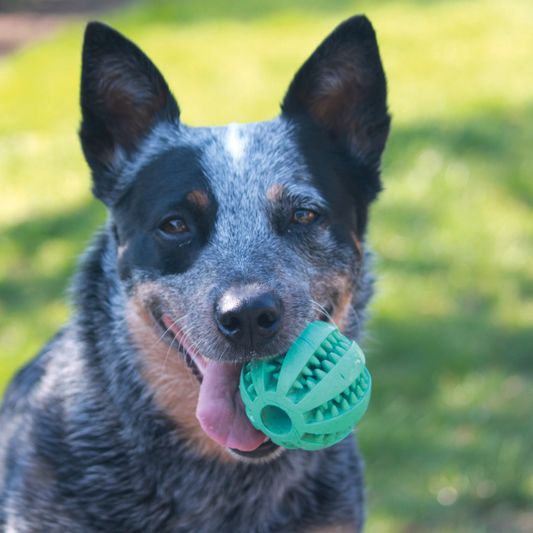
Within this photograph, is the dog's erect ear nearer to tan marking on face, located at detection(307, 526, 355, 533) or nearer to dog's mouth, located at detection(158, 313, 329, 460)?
dog's mouth, located at detection(158, 313, 329, 460)

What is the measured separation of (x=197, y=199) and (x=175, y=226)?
137 millimetres

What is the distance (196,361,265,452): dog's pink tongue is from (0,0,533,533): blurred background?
105 cm

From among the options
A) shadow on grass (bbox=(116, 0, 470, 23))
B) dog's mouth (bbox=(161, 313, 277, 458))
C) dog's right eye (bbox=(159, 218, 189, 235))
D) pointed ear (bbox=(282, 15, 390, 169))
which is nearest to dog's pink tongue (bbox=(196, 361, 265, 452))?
dog's mouth (bbox=(161, 313, 277, 458))

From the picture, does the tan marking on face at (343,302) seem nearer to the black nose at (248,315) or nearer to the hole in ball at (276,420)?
the black nose at (248,315)

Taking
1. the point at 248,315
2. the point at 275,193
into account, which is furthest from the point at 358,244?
the point at 248,315

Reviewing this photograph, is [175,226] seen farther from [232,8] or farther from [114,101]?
[232,8]

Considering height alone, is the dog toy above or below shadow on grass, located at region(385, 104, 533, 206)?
above

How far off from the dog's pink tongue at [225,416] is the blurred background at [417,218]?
3.43 feet

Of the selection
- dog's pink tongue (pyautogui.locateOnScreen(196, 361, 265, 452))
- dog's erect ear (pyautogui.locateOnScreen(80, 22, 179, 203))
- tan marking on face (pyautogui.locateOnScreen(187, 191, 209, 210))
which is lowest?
dog's pink tongue (pyautogui.locateOnScreen(196, 361, 265, 452))

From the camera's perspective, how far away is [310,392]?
211 cm

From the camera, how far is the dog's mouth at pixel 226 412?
7.91ft

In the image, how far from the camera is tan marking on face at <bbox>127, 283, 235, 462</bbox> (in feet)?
9.08

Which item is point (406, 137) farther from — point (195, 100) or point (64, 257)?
point (64, 257)

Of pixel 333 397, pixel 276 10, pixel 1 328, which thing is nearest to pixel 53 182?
pixel 1 328
